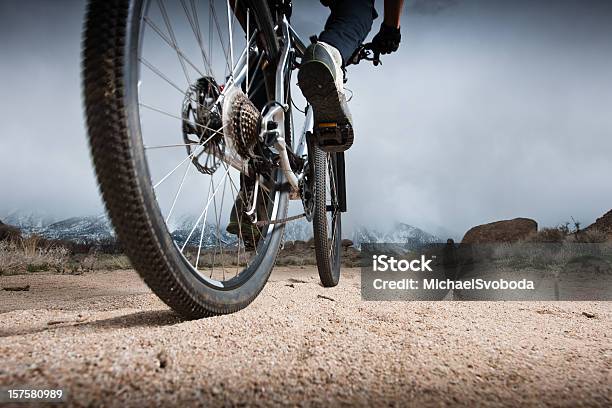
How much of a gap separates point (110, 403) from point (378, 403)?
0.37m

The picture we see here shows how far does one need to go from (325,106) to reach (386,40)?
119 cm

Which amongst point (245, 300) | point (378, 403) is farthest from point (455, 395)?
point (245, 300)

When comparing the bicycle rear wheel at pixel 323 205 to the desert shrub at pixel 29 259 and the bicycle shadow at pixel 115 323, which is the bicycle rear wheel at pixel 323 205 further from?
the desert shrub at pixel 29 259

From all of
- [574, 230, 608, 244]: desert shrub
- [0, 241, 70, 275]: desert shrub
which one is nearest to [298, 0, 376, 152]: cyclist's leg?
[0, 241, 70, 275]: desert shrub

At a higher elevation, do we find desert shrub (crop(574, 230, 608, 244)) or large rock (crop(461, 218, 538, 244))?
large rock (crop(461, 218, 538, 244))

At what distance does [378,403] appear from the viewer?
51 centimetres

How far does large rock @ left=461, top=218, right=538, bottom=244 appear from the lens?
8758 millimetres

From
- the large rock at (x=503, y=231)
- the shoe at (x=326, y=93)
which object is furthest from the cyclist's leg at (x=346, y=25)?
the large rock at (x=503, y=231)

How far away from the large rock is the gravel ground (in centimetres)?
864

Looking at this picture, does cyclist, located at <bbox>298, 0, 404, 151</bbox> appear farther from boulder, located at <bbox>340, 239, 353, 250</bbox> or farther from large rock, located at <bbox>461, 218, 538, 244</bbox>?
boulder, located at <bbox>340, 239, 353, 250</bbox>

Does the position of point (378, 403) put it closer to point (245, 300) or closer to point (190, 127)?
point (245, 300)

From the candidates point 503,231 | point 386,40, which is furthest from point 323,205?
point 503,231

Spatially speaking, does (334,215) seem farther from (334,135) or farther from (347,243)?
(347,243)

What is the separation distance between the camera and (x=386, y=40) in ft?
7.50
